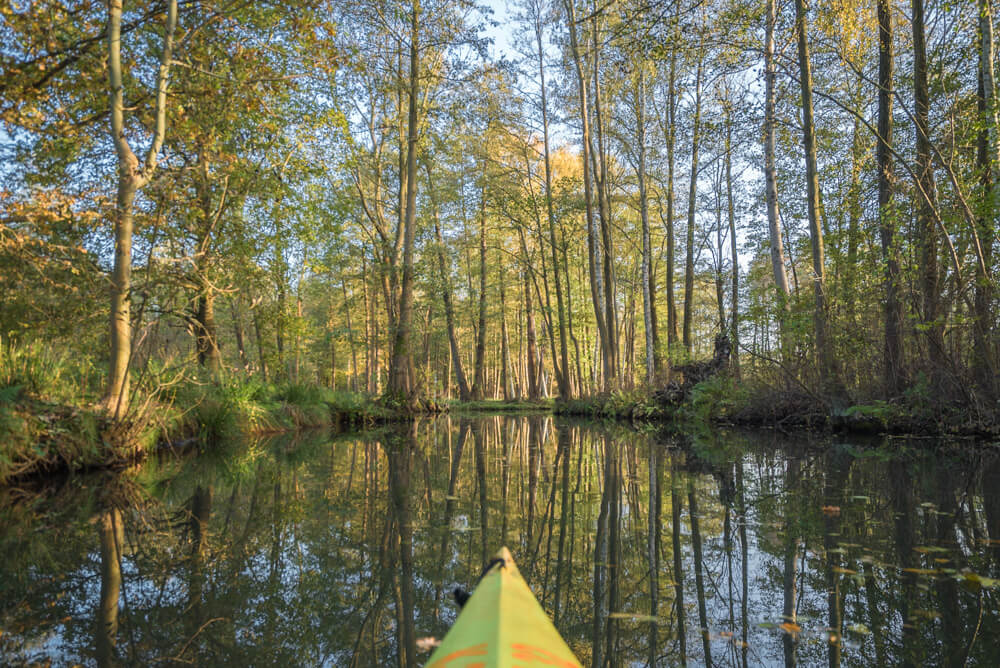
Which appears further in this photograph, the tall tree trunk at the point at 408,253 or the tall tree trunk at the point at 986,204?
the tall tree trunk at the point at 408,253

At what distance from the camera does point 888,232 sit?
845 cm

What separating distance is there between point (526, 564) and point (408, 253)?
11933 mm

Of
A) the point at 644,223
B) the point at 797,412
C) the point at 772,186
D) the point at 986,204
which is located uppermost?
the point at 644,223

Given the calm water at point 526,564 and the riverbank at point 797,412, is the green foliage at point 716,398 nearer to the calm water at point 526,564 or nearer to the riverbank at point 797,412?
the riverbank at point 797,412

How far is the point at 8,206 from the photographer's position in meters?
5.31

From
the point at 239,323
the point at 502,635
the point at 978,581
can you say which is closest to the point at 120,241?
the point at 502,635

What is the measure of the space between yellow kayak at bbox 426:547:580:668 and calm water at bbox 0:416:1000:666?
61cm

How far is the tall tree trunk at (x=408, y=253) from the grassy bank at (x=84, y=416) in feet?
16.4

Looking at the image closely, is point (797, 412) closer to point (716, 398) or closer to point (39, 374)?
point (716, 398)

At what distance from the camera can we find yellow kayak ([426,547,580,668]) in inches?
42.9

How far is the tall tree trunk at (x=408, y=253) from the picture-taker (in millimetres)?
13211

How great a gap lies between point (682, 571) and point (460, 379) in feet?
83.4

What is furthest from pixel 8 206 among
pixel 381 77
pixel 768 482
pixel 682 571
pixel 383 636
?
pixel 381 77

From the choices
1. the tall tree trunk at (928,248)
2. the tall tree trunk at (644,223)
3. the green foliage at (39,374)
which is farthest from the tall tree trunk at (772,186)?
the green foliage at (39,374)
